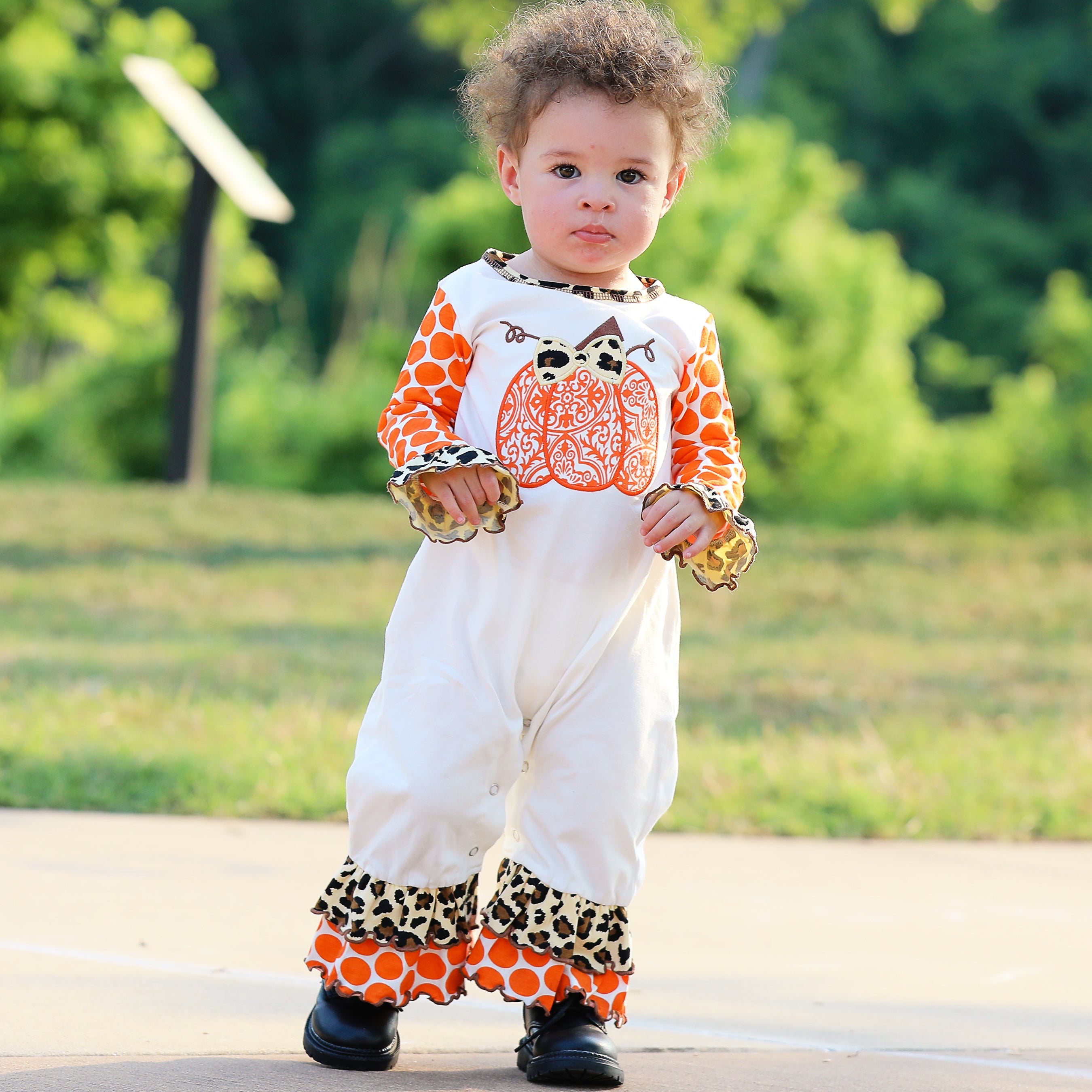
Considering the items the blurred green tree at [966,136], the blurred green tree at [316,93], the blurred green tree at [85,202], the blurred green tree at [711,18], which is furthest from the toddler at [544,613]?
the blurred green tree at [316,93]

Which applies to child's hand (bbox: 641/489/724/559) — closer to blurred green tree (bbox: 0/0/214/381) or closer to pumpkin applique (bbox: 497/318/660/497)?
pumpkin applique (bbox: 497/318/660/497)

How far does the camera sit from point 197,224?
394 inches

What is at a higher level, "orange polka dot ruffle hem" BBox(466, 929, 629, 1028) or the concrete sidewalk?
"orange polka dot ruffle hem" BBox(466, 929, 629, 1028)

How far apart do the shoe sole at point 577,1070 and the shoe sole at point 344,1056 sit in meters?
0.23

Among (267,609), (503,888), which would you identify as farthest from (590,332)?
(267,609)

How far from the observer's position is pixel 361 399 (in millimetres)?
13594

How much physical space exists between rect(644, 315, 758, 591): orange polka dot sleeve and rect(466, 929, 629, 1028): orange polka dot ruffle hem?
0.60 metres

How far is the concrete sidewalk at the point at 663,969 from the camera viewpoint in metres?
2.38

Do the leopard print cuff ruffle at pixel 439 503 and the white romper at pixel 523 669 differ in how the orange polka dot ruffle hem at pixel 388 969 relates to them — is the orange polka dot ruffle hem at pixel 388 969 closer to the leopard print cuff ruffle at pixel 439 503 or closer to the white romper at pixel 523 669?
the white romper at pixel 523 669

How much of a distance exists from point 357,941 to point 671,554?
724 millimetres

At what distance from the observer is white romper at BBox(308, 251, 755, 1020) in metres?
2.25

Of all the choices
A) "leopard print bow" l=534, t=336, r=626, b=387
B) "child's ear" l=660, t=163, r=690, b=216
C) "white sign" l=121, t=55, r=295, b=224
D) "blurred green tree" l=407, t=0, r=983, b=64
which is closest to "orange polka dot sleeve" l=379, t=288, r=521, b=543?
"leopard print bow" l=534, t=336, r=626, b=387

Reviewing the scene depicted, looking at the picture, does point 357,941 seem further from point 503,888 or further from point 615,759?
point 615,759

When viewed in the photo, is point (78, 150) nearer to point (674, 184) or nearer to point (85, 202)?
point (85, 202)
